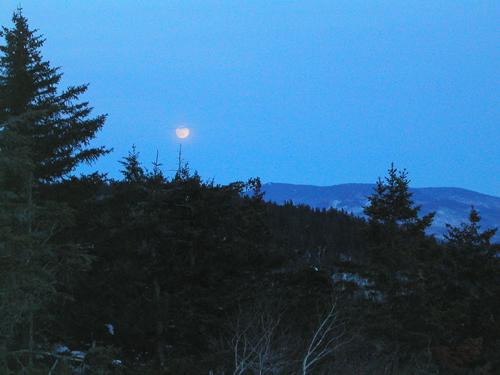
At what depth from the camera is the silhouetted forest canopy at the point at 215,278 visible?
18594 millimetres

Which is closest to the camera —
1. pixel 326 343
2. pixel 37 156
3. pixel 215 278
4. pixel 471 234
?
pixel 37 156

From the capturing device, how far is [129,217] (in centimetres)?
2311

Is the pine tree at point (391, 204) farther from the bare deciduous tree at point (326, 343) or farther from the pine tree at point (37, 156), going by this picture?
the pine tree at point (37, 156)

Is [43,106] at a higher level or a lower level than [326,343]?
higher

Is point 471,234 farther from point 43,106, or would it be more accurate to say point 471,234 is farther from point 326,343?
point 43,106

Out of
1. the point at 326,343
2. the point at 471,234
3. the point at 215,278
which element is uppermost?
the point at 471,234

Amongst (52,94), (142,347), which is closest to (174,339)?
(142,347)

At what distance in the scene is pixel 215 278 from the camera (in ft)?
79.5

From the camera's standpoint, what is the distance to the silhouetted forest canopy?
1859 cm

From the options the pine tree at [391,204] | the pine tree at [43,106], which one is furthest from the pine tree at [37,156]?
the pine tree at [391,204]

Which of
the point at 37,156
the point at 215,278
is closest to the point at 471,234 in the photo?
the point at 215,278

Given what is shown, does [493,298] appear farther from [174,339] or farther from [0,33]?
[0,33]

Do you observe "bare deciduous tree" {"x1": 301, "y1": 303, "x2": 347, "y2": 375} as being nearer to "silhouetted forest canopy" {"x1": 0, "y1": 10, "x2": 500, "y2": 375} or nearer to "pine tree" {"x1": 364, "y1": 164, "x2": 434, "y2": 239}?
"silhouetted forest canopy" {"x1": 0, "y1": 10, "x2": 500, "y2": 375}

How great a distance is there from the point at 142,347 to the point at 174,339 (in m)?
1.26
